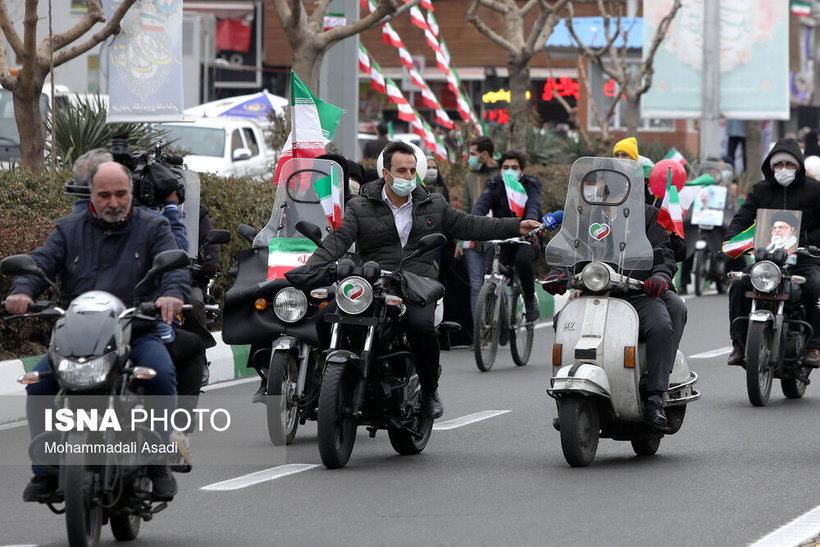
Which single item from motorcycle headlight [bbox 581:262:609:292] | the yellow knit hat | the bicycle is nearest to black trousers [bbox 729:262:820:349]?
the yellow knit hat

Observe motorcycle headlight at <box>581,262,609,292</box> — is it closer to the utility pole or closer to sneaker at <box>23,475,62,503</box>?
sneaker at <box>23,475,62,503</box>

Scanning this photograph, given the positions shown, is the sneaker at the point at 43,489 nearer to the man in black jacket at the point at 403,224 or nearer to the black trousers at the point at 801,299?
the man in black jacket at the point at 403,224

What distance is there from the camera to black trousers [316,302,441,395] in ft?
28.9

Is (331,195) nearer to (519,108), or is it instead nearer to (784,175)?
(784,175)

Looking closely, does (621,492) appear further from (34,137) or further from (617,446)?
(34,137)

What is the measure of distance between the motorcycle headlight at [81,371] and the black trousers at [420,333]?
8.67 ft

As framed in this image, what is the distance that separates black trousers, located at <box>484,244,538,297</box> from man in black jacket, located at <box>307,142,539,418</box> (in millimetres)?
5456

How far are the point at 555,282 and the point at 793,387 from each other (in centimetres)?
382

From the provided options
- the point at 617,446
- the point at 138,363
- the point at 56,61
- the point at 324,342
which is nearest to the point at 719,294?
the point at 56,61

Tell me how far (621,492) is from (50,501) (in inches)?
119

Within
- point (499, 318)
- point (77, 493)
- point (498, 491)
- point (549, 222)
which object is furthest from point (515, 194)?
point (77, 493)

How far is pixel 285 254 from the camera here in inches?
404

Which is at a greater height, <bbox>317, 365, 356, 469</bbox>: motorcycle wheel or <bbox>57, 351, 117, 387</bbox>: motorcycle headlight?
<bbox>57, 351, 117, 387</bbox>: motorcycle headlight

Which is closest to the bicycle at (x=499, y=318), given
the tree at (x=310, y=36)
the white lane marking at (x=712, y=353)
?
the white lane marking at (x=712, y=353)
